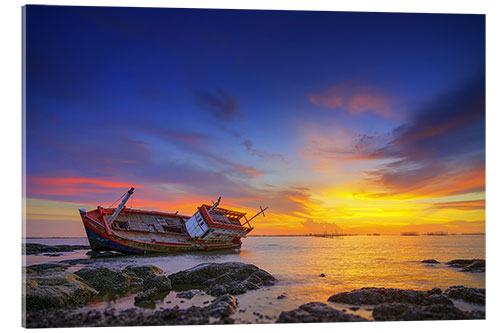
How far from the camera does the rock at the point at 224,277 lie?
882 cm

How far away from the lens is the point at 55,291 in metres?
6.73

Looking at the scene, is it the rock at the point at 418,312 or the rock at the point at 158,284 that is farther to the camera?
the rock at the point at 158,284

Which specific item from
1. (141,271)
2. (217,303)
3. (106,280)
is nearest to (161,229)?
(141,271)

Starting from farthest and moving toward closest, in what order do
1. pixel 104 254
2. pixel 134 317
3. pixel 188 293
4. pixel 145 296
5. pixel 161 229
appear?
pixel 161 229, pixel 104 254, pixel 188 293, pixel 145 296, pixel 134 317

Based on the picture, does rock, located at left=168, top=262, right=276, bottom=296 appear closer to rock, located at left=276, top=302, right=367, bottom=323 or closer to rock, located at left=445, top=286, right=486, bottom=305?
rock, located at left=276, top=302, right=367, bottom=323

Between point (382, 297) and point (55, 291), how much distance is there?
252 inches

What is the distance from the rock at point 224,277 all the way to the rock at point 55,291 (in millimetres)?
2275

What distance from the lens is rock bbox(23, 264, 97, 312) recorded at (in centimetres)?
636

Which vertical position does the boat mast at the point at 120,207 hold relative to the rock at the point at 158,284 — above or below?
above

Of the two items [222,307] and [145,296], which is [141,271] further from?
[222,307]

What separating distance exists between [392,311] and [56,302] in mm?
6144

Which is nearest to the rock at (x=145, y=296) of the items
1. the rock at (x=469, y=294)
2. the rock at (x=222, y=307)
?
the rock at (x=222, y=307)

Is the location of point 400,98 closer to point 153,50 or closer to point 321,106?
point 321,106

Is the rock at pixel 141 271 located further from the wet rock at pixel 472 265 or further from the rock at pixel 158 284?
the wet rock at pixel 472 265
